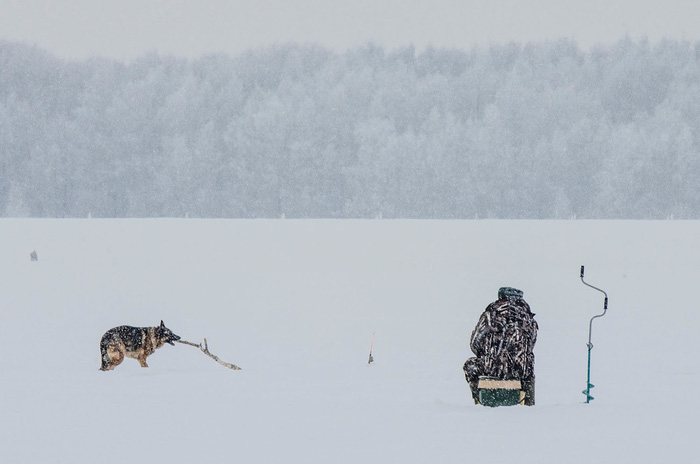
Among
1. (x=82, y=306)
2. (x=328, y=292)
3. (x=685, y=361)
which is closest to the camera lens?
(x=685, y=361)

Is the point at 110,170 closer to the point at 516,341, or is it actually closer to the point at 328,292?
the point at 328,292

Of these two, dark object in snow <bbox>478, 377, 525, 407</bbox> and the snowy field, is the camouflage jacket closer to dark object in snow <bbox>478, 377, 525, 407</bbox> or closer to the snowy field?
dark object in snow <bbox>478, 377, 525, 407</bbox>

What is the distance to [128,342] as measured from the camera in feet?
34.0

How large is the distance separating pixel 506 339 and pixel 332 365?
189 inches

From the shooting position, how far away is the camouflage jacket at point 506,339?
23.8ft

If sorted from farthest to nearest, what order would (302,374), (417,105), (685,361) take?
(417,105)
(685,361)
(302,374)

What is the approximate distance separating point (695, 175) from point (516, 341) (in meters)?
66.6

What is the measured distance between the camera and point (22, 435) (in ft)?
20.9

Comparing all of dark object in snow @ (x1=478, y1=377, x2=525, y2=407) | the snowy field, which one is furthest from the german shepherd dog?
dark object in snow @ (x1=478, y1=377, x2=525, y2=407)

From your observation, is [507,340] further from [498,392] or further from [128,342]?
[128,342]

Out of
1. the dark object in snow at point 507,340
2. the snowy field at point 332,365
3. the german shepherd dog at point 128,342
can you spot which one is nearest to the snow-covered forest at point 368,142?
the snowy field at point 332,365

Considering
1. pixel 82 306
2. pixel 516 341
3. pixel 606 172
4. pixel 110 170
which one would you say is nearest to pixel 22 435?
pixel 516 341

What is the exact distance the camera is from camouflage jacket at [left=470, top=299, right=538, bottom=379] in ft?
23.8

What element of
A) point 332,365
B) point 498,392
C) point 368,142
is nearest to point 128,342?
point 332,365
